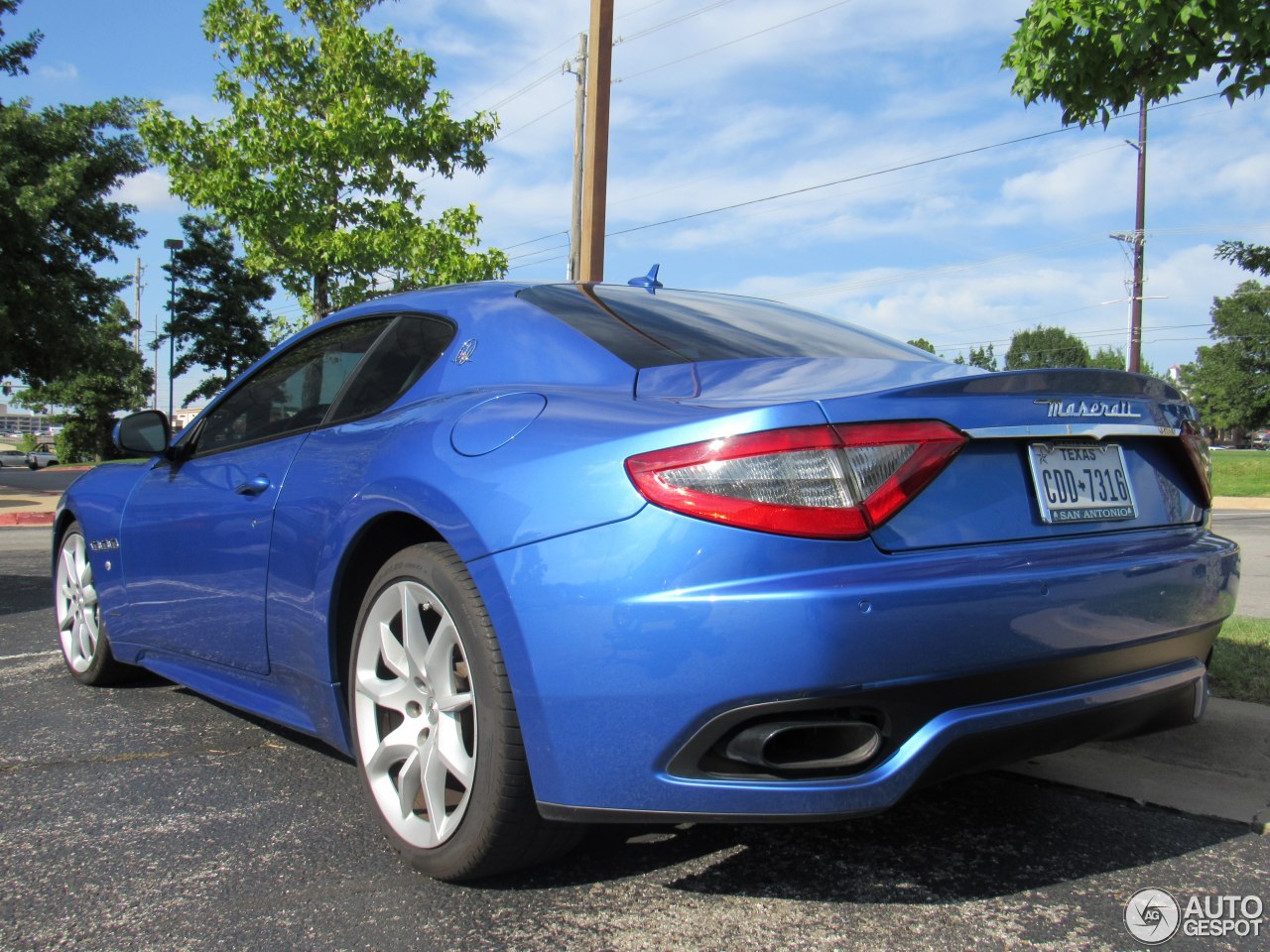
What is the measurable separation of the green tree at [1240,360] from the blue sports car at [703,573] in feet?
340

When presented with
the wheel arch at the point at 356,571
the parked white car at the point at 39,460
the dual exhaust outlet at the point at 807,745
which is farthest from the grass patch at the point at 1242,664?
the parked white car at the point at 39,460

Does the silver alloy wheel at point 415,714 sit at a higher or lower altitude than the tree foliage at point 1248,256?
lower

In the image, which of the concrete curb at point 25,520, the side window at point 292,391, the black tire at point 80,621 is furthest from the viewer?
the concrete curb at point 25,520

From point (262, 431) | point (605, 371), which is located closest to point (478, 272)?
point (262, 431)

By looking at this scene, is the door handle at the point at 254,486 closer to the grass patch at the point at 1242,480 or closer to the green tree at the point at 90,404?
the grass patch at the point at 1242,480

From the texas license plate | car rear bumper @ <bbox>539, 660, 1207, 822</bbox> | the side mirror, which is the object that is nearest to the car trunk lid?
the texas license plate

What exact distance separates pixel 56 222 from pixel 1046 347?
4591 inches

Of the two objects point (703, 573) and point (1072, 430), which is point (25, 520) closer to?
point (703, 573)

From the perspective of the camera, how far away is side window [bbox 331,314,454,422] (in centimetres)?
292

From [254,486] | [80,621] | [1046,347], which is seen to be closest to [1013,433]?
[254,486]

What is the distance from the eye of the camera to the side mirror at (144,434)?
12.6 ft

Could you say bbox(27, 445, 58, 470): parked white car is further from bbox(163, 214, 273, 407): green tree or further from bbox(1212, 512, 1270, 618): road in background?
bbox(1212, 512, 1270, 618): road in background

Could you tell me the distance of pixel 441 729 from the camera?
237 cm

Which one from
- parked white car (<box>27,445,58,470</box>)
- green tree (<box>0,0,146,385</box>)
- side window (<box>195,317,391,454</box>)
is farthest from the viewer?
parked white car (<box>27,445,58,470</box>)
